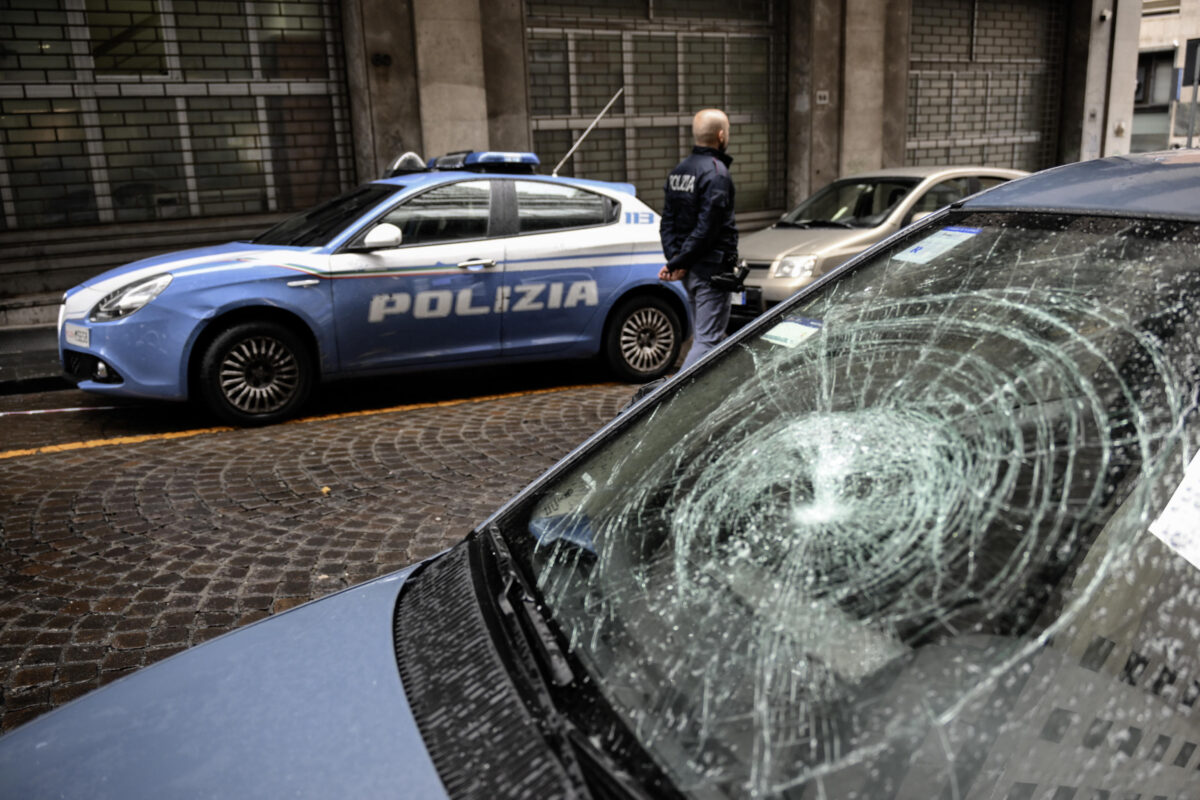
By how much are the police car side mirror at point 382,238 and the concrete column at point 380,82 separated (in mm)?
5372

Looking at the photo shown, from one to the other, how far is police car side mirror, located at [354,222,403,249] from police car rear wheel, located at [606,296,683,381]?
1886mm

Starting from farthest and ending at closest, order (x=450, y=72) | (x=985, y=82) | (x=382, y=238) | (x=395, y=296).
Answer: (x=985, y=82)
(x=450, y=72)
(x=395, y=296)
(x=382, y=238)

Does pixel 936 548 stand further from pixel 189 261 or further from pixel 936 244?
pixel 189 261

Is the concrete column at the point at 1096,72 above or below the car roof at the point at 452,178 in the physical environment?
above

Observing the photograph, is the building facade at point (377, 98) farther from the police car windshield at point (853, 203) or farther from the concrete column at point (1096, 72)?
the police car windshield at point (853, 203)

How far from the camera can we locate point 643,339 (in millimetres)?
8055

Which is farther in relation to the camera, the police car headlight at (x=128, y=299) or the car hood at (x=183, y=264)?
the car hood at (x=183, y=264)

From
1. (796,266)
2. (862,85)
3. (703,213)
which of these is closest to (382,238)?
(703,213)

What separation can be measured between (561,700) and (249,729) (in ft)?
1.59

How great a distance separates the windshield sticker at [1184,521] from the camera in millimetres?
1342

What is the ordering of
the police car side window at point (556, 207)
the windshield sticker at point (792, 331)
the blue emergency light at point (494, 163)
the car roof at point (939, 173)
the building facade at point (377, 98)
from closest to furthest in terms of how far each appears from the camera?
1. the windshield sticker at point (792, 331)
2. the police car side window at point (556, 207)
3. the blue emergency light at point (494, 163)
4. the car roof at point (939, 173)
5. the building facade at point (377, 98)

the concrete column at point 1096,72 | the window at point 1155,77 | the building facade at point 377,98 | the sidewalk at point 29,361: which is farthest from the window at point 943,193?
the window at point 1155,77

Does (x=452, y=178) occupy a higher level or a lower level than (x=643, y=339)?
higher

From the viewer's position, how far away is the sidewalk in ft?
26.4
